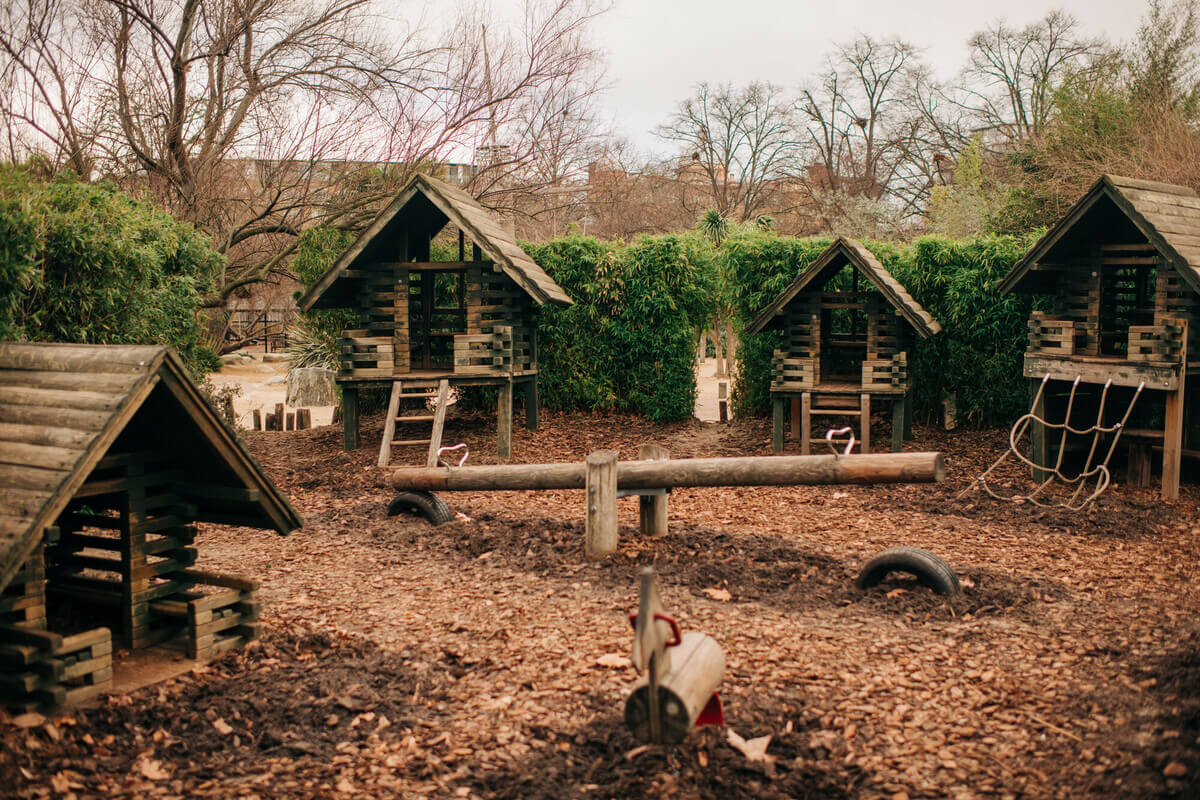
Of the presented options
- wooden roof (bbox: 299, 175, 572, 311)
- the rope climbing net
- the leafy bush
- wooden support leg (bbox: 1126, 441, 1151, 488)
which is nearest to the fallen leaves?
the rope climbing net

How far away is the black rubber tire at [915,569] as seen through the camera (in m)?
6.44

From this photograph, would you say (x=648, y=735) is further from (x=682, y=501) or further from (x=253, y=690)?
(x=682, y=501)

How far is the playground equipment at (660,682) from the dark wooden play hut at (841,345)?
8.09 meters

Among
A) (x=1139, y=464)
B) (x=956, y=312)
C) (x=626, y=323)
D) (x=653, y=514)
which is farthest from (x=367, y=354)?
(x=1139, y=464)

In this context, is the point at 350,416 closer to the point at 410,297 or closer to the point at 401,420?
the point at 401,420

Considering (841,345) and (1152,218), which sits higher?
(1152,218)

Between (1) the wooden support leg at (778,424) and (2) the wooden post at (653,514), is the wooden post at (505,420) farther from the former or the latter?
(2) the wooden post at (653,514)

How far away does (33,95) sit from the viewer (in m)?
12.1

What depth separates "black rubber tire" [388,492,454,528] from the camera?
8.98m

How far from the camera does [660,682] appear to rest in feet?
12.8

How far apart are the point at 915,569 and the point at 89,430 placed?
541 cm

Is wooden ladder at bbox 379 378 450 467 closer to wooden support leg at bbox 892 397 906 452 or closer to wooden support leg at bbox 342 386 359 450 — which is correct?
wooden support leg at bbox 342 386 359 450

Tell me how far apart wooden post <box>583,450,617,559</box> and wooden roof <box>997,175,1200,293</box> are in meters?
6.45

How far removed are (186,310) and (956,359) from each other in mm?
10838
